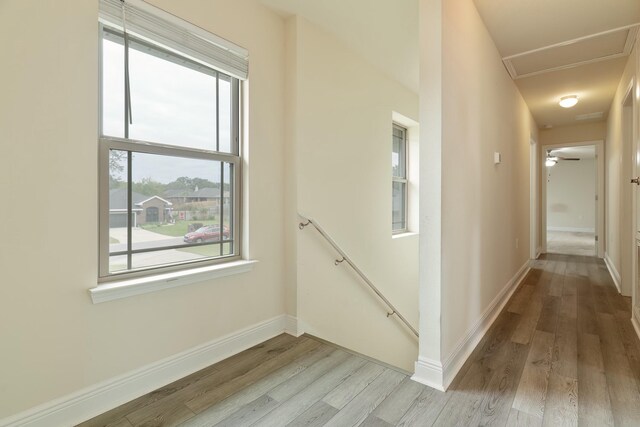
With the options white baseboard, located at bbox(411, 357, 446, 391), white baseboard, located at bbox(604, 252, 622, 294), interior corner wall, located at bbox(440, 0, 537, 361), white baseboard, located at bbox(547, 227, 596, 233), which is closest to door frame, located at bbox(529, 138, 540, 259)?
white baseboard, located at bbox(604, 252, 622, 294)

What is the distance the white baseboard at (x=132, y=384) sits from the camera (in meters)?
1.44

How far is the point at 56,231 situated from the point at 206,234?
0.84 metres

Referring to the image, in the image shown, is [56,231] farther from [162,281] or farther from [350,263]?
[350,263]

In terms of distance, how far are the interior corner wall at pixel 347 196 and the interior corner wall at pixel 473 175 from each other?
1.10m

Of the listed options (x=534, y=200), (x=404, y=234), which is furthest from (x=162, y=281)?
(x=534, y=200)

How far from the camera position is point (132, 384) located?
5.61ft

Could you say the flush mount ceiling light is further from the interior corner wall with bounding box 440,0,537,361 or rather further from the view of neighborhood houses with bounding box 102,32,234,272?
the view of neighborhood houses with bounding box 102,32,234,272

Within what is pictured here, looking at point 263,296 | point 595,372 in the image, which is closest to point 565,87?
point 595,372

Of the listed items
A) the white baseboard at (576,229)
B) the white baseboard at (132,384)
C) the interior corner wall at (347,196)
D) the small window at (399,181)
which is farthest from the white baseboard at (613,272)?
the white baseboard at (576,229)

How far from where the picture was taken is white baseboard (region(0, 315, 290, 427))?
4.71 ft

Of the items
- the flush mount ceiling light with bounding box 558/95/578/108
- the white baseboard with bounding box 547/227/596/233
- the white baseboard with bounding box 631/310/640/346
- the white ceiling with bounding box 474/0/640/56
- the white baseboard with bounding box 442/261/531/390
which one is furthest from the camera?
the white baseboard with bounding box 547/227/596/233

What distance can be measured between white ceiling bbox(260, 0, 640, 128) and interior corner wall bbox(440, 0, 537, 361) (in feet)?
0.65

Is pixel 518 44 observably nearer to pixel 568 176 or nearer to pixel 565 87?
pixel 565 87

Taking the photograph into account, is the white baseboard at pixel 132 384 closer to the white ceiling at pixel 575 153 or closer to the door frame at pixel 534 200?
the door frame at pixel 534 200
